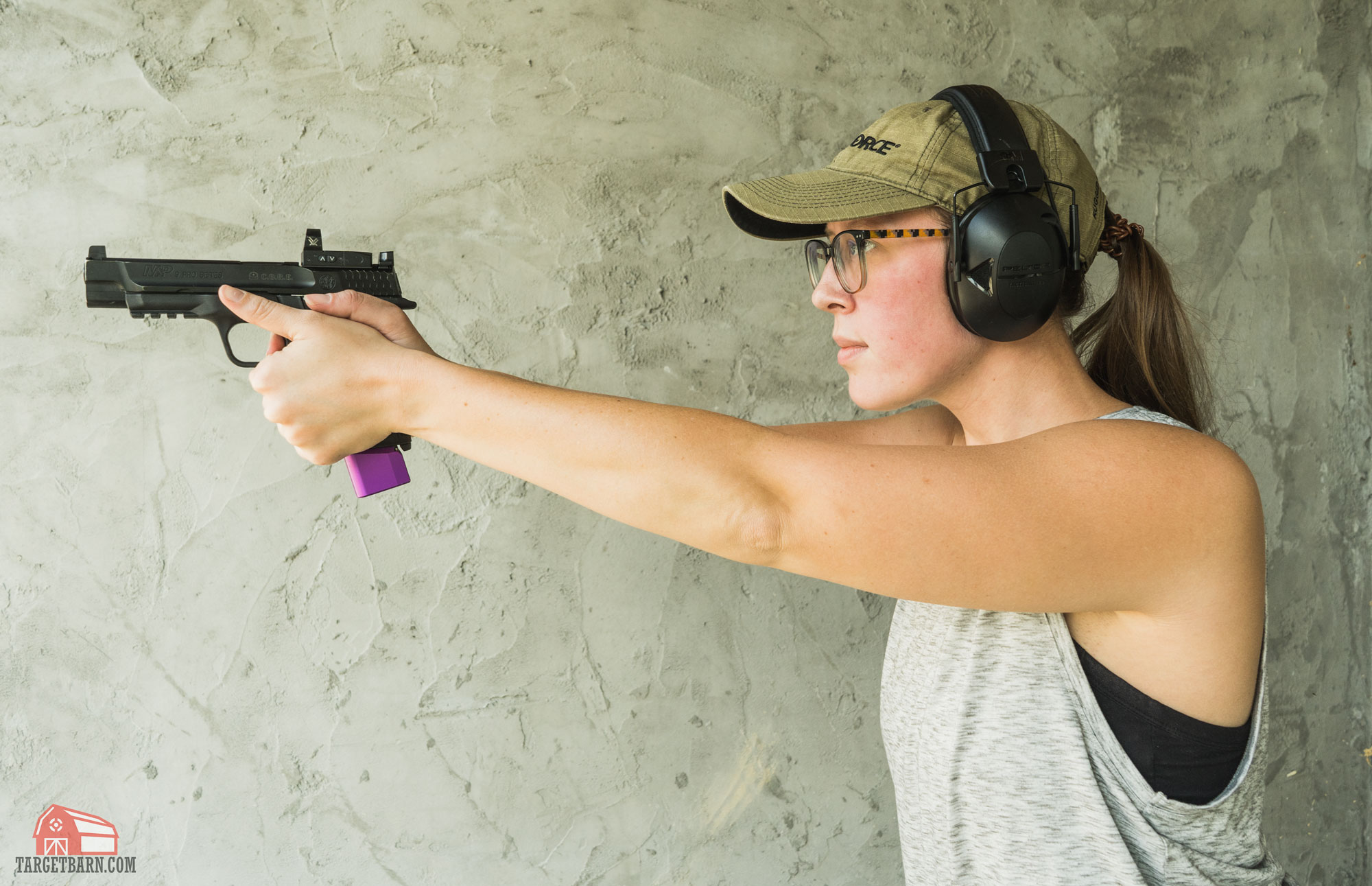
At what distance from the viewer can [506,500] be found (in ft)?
5.33

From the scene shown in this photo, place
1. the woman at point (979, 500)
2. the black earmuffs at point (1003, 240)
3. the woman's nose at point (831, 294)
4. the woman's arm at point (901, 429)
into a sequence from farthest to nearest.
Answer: the woman's arm at point (901, 429)
the woman's nose at point (831, 294)
the black earmuffs at point (1003, 240)
the woman at point (979, 500)

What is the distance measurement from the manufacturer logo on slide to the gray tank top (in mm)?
1314

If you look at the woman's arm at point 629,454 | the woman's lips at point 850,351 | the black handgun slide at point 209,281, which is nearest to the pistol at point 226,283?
the black handgun slide at point 209,281

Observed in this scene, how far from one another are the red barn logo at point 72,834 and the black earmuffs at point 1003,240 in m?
1.54

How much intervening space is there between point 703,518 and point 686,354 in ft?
3.10

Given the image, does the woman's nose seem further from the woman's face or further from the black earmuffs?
the black earmuffs

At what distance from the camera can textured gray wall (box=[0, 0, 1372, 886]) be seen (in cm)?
144

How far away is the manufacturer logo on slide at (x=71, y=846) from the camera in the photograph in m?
1.43

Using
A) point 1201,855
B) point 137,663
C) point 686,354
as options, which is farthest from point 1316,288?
point 137,663

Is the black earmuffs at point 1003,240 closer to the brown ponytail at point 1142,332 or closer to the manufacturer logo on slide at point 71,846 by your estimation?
the brown ponytail at point 1142,332

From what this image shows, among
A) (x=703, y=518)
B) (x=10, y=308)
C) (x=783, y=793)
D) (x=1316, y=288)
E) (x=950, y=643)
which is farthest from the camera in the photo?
(x=1316, y=288)

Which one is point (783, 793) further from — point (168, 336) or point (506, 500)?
point (168, 336)

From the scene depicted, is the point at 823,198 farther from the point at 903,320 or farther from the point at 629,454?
the point at 629,454

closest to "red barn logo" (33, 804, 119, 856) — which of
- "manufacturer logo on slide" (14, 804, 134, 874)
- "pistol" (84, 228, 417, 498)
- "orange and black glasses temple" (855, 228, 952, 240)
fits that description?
"manufacturer logo on slide" (14, 804, 134, 874)
